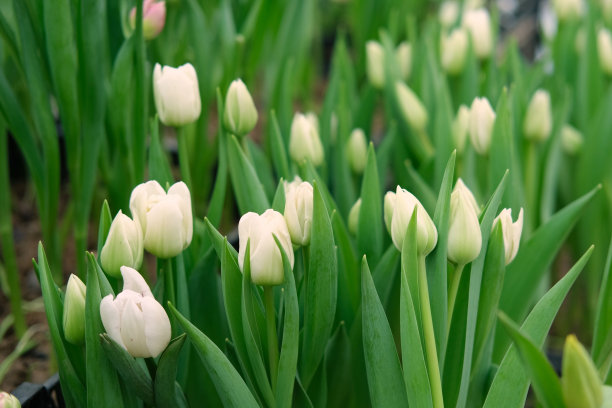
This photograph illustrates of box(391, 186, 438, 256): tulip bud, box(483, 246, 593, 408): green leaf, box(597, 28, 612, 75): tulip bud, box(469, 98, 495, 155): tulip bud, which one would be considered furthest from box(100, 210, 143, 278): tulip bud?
box(597, 28, 612, 75): tulip bud

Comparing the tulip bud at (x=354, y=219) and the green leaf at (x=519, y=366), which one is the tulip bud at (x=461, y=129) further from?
the green leaf at (x=519, y=366)

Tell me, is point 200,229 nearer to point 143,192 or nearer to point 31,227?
point 143,192

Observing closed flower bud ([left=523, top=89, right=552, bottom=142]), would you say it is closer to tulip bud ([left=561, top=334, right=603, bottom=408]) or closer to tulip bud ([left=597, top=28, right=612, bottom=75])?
tulip bud ([left=597, top=28, right=612, bottom=75])

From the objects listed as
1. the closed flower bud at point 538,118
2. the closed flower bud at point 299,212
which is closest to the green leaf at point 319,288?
the closed flower bud at point 299,212

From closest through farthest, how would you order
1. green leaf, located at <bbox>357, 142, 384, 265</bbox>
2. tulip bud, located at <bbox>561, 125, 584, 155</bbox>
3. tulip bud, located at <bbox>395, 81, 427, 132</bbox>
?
green leaf, located at <bbox>357, 142, 384, 265</bbox>
tulip bud, located at <bbox>395, 81, 427, 132</bbox>
tulip bud, located at <bbox>561, 125, 584, 155</bbox>

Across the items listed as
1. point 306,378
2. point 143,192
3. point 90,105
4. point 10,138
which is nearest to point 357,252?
point 306,378

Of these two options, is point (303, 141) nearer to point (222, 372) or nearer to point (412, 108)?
point (412, 108)

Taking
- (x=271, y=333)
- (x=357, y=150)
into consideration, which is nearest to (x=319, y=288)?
(x=271, y=333)
